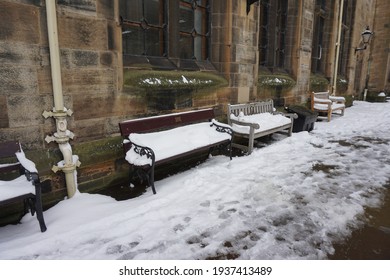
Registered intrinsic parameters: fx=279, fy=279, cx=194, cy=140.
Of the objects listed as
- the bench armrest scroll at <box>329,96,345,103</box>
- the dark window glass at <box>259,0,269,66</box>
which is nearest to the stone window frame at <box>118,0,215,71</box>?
the dark window glass at <box>259,0,269,66</box>

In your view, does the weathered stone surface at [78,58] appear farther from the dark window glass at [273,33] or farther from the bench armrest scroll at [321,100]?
the bench armrest scroll at [321,100]

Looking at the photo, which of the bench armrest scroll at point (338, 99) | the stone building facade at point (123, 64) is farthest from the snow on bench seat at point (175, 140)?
the bench armrest scroll at point (338, 99)

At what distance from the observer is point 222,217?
309cm

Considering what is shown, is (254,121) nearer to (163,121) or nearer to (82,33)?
(163,121)

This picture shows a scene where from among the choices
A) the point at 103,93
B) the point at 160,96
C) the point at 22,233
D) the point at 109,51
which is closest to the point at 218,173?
the point at 160,96

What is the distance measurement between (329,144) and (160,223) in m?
4.90

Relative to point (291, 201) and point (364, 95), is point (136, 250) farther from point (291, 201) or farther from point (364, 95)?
point (364, 95)

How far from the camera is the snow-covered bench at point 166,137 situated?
3.79m

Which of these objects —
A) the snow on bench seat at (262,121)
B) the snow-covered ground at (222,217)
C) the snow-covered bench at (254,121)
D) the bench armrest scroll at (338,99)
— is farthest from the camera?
the bench armrest scroll at (338,99)

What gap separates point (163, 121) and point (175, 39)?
1.74 metres

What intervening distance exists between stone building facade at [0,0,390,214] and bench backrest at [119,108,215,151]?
0.21 metres

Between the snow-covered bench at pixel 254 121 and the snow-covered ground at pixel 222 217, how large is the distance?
84 centimetres

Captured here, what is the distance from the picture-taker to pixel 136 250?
253 centimetres

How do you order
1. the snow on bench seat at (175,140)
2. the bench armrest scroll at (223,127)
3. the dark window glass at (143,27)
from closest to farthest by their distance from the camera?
the snow on bench seat at (175,140) → the dark window glass at (143,27) → the bench armrest scroll at (223,127)
